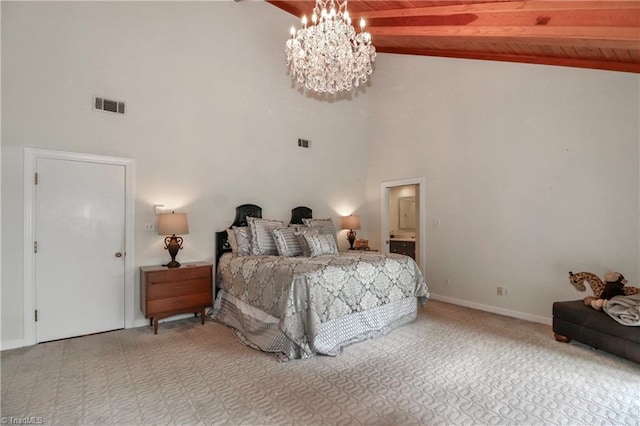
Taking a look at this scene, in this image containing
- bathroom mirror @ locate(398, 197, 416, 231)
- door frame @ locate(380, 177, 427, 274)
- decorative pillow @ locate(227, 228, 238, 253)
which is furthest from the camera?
bathroom mirror @ locate(398, 197, 416, 231)

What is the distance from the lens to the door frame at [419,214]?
5.38m

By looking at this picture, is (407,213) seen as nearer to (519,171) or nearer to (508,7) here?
(519,171)

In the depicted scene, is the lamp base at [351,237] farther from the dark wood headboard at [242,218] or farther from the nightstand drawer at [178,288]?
the nightstand drawer at [178,288]

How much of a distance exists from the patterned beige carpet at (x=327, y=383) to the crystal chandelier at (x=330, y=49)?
2742 mm

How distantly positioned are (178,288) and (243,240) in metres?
1.00

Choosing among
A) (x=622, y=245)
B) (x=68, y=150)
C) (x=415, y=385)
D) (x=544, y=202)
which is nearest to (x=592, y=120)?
(x=544, y=202)

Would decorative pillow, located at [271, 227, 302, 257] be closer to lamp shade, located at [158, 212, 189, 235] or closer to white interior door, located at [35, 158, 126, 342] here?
lamp shade, located at [158, 212, 189, 235]

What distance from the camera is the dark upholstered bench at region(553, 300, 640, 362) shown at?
107 inches

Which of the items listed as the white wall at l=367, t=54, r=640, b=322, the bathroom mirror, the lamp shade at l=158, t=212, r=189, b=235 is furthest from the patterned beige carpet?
the bathroom mirror

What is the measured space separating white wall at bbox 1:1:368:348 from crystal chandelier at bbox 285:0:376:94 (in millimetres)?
1888

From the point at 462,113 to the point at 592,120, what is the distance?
1627mm

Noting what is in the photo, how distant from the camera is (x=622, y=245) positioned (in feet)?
11.3

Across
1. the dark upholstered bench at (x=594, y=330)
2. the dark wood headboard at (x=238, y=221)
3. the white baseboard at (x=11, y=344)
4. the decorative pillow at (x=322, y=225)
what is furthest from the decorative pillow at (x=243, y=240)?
the dark upholstered bench at (x=594, y=330)

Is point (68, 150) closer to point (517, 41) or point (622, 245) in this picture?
point (517, 41)
